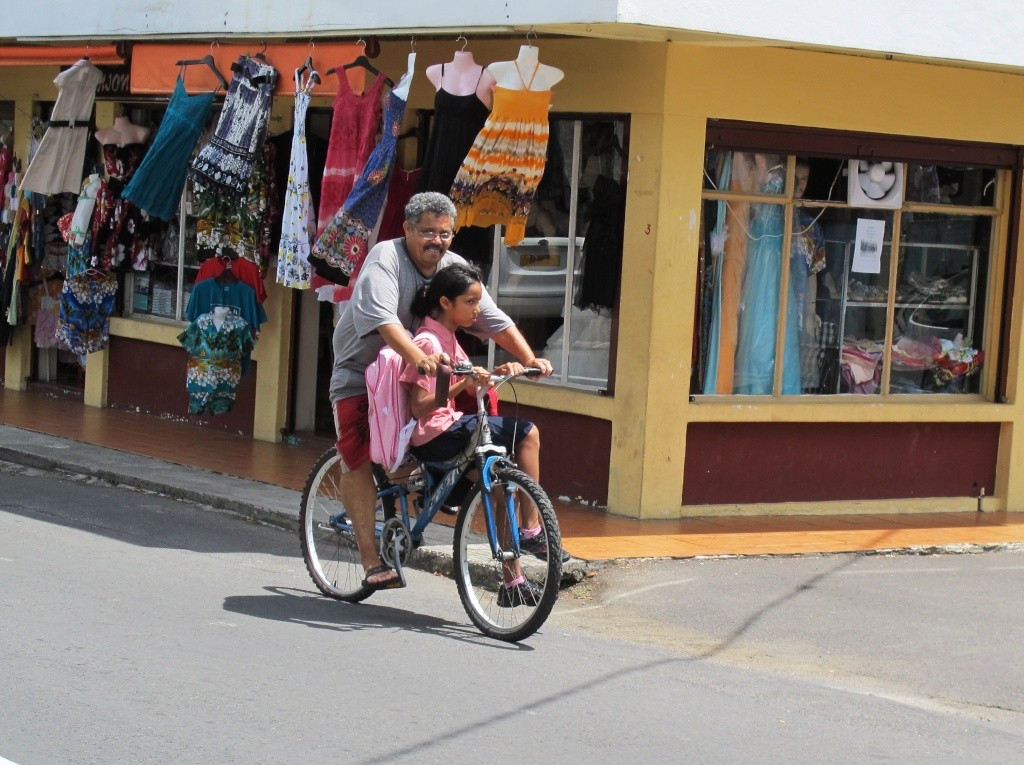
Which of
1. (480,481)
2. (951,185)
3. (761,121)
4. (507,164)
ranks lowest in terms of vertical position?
(480,481)

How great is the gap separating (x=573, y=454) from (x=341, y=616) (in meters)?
3.57

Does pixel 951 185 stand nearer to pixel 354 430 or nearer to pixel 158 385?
pixel 354 430

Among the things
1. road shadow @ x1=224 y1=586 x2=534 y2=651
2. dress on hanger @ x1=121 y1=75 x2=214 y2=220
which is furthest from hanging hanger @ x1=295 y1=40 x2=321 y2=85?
road shadow @ x1=224 y1=586 x2=534 y2=651

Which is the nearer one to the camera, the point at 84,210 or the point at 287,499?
the point at 287,499

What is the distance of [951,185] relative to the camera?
11.1 meters

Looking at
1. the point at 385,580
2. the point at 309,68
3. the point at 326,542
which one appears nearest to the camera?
the point at 385,580

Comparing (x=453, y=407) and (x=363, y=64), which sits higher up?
(x=363, y=64)

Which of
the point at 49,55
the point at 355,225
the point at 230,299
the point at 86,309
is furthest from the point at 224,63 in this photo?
the point at 86,309

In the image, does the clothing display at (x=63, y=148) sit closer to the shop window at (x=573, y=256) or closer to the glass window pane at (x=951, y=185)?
the shop window at (x=573, y=256)

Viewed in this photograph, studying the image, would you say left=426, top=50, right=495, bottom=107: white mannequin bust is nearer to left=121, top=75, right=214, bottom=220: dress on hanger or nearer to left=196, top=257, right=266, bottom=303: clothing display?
left=121, top=75, right=214, bottom=220: dress on hanger

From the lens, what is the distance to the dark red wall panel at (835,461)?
33.8 feet

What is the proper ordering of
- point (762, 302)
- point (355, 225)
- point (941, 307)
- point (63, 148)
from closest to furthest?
point (355, 225) → point (762, 302) → point (941, 307) → point (63, 148)

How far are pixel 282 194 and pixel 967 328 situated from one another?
543 cm

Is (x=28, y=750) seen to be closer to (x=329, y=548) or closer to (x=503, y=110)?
(x=329, y=548)
